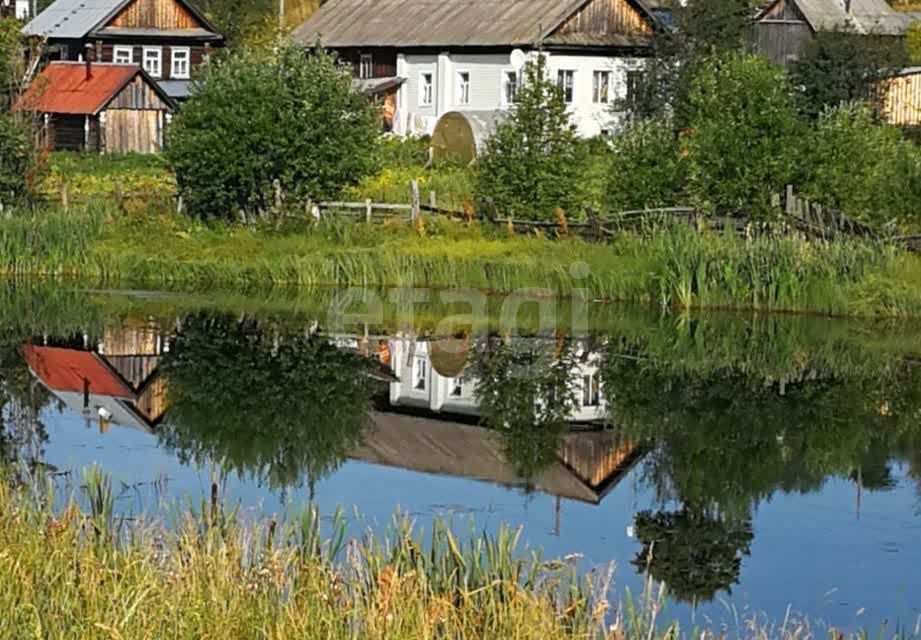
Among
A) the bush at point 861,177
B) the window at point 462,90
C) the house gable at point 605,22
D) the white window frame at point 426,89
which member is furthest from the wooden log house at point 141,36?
the bush at point 861,177

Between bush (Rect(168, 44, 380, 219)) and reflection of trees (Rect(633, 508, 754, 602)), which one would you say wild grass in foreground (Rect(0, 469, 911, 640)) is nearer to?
reflection of trees (Rect(633, 508, 754, 602))

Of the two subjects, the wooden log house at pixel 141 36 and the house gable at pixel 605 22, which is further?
the wooden log house at pixel 141 36

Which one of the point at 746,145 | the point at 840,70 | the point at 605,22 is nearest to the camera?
the point at 746,145

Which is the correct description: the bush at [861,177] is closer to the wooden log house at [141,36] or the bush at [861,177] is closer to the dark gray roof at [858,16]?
the dark gray roof at [858,16]

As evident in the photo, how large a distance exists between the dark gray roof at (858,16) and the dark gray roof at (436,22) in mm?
7099

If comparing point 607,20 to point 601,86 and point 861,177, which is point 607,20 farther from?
point 861,177

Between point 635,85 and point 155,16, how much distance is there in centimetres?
1655

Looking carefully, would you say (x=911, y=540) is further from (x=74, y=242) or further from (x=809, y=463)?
(x=74, y=242)

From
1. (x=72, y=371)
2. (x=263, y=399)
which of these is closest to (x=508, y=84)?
(x=72, y=371)

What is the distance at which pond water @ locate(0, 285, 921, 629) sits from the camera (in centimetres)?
1209

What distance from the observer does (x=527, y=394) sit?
60.3 ft

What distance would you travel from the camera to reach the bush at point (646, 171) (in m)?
27.7

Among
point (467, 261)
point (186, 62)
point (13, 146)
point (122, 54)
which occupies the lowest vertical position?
point (467, 261)

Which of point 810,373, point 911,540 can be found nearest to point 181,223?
point 810,373
